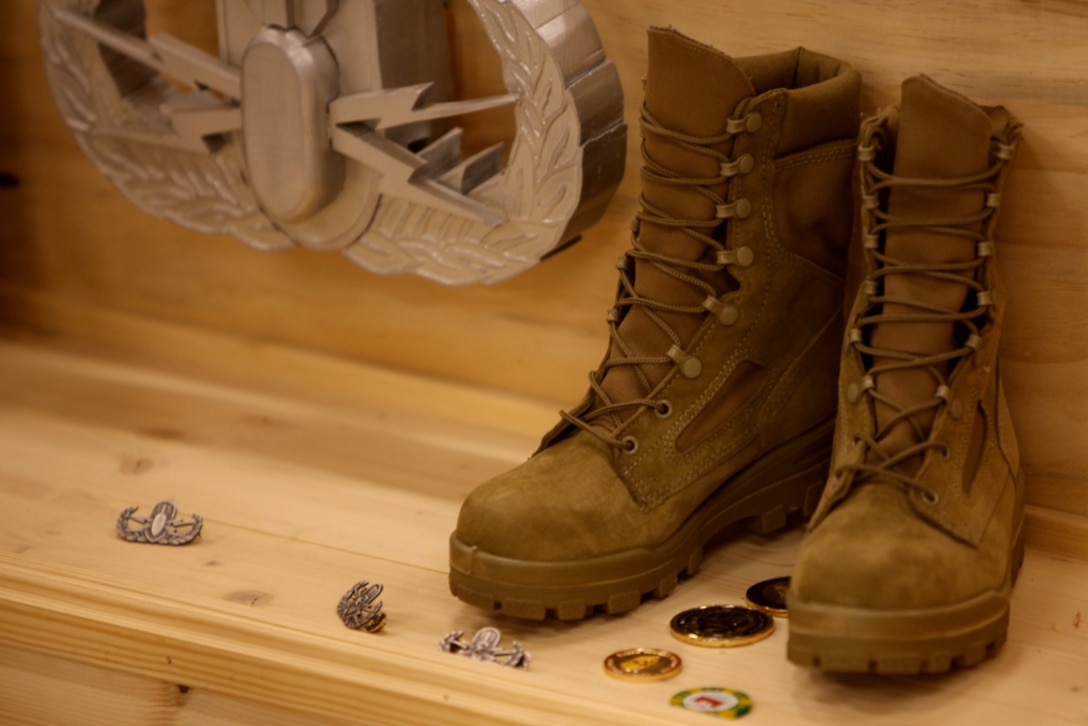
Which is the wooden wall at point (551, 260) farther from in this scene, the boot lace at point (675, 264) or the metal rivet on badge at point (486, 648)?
the metal rivet on badge at point (486, 648)

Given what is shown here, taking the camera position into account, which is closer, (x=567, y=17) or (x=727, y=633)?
(x=727, y=633)

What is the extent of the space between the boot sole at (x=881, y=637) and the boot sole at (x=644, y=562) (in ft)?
0.42

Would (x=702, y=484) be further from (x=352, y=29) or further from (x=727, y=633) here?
(x=352, y=29)

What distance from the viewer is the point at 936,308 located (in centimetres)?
81

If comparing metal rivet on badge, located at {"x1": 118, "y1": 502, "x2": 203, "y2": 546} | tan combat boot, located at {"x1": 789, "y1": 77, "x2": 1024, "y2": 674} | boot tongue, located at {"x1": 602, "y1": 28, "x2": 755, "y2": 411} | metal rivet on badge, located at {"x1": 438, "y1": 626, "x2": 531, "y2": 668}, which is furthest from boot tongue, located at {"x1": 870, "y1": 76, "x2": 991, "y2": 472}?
metal rivet on badge, located at {"x1": 118, "y1": 502, "x2": 203, "y2": 546}

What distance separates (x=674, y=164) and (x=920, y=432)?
23 centimetres

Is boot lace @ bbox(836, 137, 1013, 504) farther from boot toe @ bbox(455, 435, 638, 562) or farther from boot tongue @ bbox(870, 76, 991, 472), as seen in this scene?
boot toe @ bbox(455, 435, 638, 562)

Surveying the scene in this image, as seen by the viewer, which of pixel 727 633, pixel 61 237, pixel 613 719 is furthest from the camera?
pixel 61 237

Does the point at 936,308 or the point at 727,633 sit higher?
the point at 936,308

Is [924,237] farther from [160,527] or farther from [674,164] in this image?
[160,527]

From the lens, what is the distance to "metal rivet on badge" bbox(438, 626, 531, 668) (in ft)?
2.62

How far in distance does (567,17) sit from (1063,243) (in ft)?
1.24

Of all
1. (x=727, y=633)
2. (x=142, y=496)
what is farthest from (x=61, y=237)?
(x=727, y=633)

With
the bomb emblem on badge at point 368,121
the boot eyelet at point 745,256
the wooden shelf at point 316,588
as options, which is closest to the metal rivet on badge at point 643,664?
the wooden shelf at point 316,588
